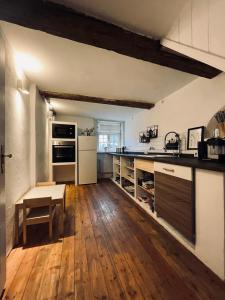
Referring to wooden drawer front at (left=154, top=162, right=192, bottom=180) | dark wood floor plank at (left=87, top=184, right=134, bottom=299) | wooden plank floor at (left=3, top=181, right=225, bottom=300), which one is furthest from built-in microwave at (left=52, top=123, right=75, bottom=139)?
wooden drawer front at (left=154, top=162, right=192, bottom=180)

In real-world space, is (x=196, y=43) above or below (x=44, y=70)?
below

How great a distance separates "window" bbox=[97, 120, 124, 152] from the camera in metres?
5.37

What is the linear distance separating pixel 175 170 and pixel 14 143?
5.88 feet

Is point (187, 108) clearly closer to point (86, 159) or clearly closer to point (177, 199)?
point (177, 199)

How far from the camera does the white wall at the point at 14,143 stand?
1.52 metres

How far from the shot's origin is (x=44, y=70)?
209cm

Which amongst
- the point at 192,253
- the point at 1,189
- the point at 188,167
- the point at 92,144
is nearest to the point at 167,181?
the point at 188,167

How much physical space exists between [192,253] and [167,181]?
694 mm

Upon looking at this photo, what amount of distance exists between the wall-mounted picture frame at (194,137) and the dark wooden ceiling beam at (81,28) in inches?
36.3

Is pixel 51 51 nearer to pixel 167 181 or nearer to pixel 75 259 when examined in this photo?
pixel 167 181

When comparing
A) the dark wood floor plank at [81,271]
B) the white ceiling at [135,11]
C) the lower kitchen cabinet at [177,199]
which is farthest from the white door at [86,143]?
the white ceiling at [135,11]

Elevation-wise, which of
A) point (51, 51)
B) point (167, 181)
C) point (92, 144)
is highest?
point (51, 51)

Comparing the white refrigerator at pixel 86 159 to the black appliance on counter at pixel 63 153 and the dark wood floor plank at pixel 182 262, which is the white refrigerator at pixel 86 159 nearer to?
the black appliance on counter at pixel 63 153

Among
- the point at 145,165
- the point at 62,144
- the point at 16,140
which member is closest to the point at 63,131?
the point at 62,144
